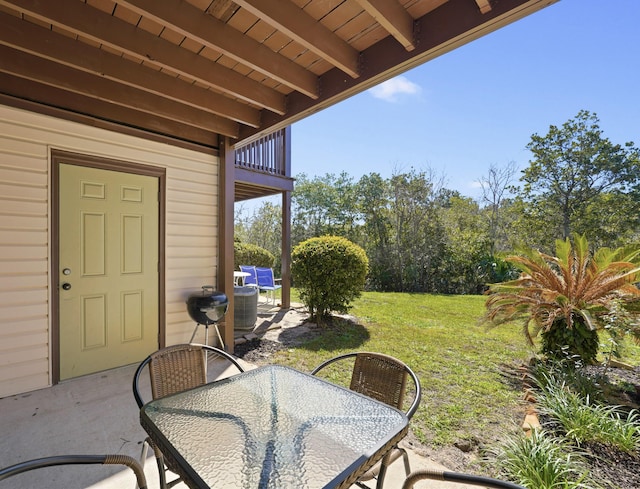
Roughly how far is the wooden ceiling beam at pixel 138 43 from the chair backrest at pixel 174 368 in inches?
81.3

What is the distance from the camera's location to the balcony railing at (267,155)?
5891 mm

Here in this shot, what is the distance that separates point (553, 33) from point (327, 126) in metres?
8.69

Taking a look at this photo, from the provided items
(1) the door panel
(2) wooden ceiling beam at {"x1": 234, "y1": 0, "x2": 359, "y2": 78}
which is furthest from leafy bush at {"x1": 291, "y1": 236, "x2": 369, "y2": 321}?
(2) wooden ceiling beam at {"x1": 234, "y1": 0, "x2": 359, "y2": 78}

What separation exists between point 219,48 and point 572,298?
13.0 feet

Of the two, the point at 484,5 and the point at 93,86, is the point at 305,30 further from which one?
the point at 93,86

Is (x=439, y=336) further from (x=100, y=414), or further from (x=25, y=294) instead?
(x=25, y=294)

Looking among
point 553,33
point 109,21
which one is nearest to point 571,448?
point 109,21

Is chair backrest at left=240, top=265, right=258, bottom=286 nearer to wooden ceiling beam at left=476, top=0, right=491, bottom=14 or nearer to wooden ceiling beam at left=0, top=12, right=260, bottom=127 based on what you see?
wooden ceiling beam at left=0, top=12, right=260, bottom=127

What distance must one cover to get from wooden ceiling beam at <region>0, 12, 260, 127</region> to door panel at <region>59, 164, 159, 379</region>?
110 centimetres

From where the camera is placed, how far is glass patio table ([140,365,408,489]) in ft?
3.11

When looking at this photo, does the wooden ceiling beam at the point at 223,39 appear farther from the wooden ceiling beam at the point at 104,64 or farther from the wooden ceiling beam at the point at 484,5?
the wooden ceiling beam at the point at 484,5

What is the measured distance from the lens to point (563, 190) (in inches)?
392

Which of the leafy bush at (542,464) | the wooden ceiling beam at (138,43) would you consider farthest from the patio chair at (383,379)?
the wooden ceiling beam at (138,43)

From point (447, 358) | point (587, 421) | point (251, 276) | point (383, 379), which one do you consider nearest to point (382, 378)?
point (383, 379)
